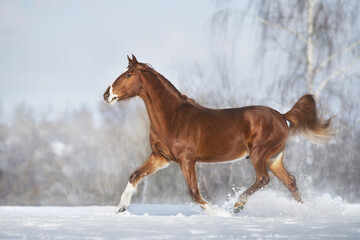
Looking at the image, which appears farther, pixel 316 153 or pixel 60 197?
pixel 60 197

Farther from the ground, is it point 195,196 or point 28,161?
point 28,161

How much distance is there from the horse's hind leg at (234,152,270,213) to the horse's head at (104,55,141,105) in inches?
70.3

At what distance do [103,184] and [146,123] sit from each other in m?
4.21

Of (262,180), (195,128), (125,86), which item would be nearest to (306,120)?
(262,180)

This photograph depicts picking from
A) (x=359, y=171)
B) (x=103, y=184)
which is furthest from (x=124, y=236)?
(x=103, y=184)

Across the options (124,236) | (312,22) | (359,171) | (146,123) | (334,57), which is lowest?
(124,236)

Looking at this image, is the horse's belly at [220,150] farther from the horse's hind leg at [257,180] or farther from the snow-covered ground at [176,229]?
the snow-covered ground at [176,229]

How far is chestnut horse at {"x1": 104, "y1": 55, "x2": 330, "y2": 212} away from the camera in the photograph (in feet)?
21.8

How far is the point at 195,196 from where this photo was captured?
21.0 feet

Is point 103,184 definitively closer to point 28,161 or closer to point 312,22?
point 312,22

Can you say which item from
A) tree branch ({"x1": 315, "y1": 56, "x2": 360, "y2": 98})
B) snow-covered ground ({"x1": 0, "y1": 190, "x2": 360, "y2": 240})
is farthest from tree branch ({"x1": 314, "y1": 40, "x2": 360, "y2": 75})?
snow-covered ground ({"x1": 0, "y1": 190, "x2": 360, "y2": 240})

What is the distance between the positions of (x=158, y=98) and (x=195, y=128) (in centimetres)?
64

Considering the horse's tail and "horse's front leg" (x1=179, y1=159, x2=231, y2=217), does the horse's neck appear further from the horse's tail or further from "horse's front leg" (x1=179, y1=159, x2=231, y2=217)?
the horse's tail

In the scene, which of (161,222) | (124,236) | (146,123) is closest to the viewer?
(124,236)
